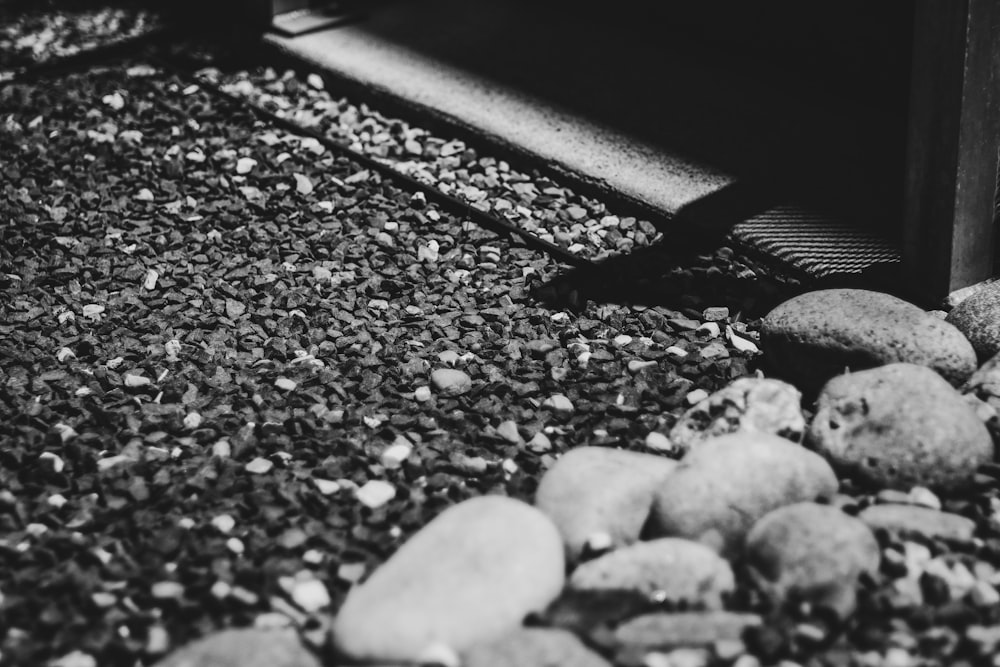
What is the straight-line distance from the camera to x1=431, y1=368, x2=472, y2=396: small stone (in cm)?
343

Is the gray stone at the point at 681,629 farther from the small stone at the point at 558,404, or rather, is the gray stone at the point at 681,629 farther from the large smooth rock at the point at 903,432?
the small stone at the point at 558,404

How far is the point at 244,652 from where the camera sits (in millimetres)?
2266

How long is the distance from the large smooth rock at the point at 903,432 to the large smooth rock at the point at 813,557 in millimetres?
314

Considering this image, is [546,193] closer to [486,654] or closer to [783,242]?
[783,242]

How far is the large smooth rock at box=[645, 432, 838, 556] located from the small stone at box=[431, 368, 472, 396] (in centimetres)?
93

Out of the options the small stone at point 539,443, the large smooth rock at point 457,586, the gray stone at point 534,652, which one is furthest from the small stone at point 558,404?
the gray stone at point 534,652

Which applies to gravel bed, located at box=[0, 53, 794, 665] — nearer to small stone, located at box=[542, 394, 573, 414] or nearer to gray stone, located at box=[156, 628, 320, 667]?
small stone, located at box=[542, 394, 573, 414]

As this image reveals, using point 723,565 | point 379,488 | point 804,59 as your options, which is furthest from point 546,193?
point 723,565

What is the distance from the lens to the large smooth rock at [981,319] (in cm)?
329

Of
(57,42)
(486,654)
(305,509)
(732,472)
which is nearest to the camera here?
A: (486,654)

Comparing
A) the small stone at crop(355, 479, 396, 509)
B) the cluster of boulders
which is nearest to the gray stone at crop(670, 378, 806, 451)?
the cluster of boulders

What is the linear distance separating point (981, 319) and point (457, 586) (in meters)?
2.02

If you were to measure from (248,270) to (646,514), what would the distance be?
2.17 meters

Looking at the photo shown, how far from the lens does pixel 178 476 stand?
3031mm
